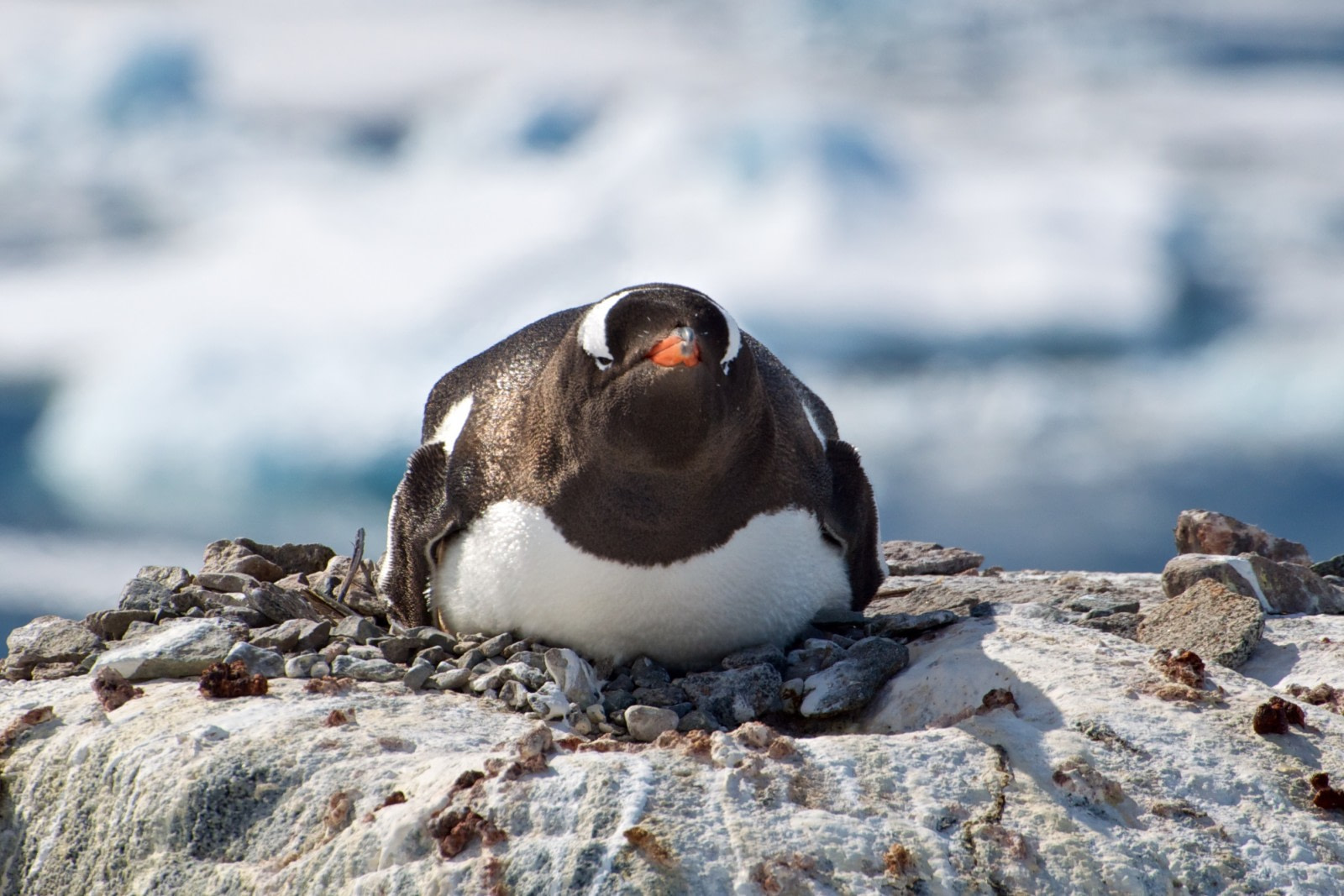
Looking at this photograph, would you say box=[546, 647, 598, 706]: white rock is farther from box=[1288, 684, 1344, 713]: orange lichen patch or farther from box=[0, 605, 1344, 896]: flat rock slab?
box=[1288, 684, 1344, 713]: orange lichen patch

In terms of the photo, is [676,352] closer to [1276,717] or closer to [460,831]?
[460,831]

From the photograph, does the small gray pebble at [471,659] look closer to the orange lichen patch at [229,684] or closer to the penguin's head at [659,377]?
the orange lichen patch at [229,684]

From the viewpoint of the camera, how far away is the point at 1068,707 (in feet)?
12.2

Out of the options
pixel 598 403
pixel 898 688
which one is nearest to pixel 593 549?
pixel 598 403

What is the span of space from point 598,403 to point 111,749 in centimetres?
183

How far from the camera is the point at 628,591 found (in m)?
4.64

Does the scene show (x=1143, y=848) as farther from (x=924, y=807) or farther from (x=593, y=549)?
(x=593, y=549)

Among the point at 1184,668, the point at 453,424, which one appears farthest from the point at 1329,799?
the point at 453,424

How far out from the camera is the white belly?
4.64 metres

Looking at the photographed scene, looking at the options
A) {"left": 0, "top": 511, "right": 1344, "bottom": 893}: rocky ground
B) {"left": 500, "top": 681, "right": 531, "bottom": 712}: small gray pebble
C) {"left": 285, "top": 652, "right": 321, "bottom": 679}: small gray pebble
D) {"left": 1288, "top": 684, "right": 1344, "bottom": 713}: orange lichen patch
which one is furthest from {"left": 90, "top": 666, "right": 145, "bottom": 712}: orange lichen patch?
{"left": 1288, "top": 684, "right": 1344, "bottom": 713}: orange lichen patch

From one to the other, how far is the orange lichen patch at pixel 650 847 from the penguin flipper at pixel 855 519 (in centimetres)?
250

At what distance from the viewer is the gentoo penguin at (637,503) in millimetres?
4316

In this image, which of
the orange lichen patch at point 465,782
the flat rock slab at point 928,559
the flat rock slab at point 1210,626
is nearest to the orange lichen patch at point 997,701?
the flat rock slab at point 1210,626

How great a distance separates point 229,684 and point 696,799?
1.69 m
